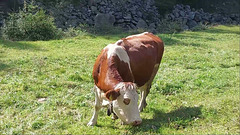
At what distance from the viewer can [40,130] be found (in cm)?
511

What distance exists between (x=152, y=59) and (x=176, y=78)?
110 inches

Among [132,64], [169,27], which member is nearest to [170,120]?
[132,64]

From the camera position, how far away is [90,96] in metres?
6.96

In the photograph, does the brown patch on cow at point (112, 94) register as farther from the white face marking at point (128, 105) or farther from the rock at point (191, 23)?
the rock at point (191, 23)

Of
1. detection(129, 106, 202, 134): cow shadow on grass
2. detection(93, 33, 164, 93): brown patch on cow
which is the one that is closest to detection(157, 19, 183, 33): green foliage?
detection(93, 33, 164, 93): brown patch on cow

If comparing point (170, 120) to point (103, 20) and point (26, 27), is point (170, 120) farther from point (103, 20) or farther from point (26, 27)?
point (103, 20)

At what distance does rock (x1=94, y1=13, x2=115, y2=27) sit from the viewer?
23700 millimetres

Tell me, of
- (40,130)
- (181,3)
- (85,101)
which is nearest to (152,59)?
(85,101)

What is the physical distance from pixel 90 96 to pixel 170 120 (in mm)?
2152

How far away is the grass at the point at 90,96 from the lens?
5367 millimetres

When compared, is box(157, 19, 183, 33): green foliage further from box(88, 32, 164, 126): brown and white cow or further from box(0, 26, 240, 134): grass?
box(88, 32, 164, 126): brown and white cow

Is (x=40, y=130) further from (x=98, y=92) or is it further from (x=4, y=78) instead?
(x=4, y=78)

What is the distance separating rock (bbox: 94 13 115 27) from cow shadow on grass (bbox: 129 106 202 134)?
1765cm

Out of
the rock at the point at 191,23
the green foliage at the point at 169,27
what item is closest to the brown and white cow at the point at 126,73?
the green foliage at the point at 169,27
